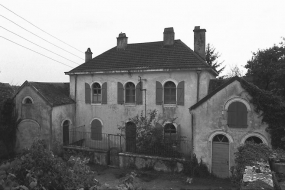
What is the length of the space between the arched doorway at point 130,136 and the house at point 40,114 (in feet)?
17.3

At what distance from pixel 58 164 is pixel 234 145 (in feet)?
33.9

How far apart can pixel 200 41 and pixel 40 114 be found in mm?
14183

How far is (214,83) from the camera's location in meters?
14.7

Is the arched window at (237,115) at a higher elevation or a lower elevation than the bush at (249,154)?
higher

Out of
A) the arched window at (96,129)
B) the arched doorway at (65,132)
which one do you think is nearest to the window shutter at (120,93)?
the arched window at (96,129)

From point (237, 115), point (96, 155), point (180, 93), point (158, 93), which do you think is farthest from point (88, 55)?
point (237, 115)

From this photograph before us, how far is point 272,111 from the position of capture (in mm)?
11023

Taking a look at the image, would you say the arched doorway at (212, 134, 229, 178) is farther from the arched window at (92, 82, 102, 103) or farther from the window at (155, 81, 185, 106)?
the arched window at (92, 82, 102, 103)

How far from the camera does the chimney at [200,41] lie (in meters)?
16.5

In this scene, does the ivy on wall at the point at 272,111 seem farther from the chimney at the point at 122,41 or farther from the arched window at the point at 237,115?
the chimney at the point at 122,41

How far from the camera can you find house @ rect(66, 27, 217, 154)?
14.8 metres

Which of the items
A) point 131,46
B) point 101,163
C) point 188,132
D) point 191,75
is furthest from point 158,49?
point 101,163

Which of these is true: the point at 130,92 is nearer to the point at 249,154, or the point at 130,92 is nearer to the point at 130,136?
the point at 130,136

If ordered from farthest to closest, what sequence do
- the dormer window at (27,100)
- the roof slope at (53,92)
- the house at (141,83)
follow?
the dormer window at (27,100), the roof slope at (53,92), the house at (141,83)
